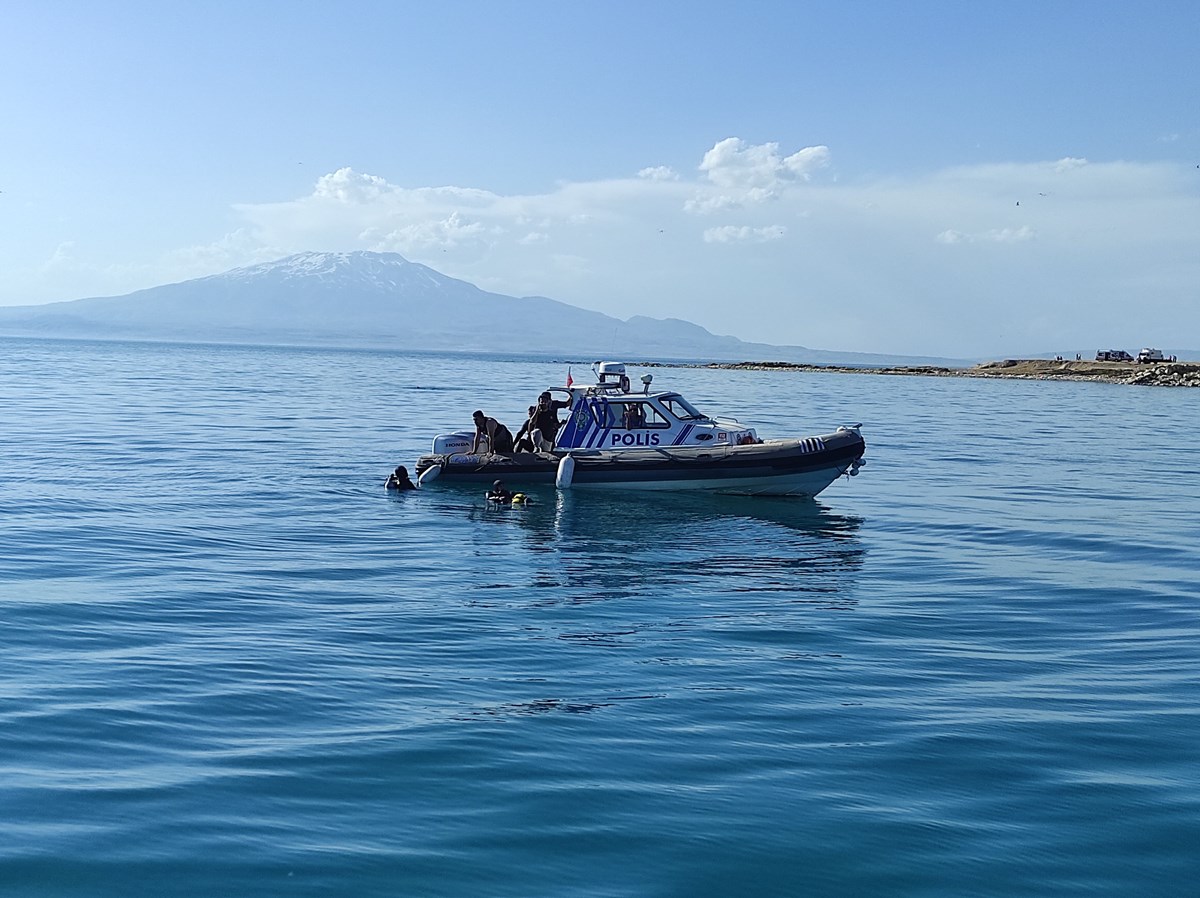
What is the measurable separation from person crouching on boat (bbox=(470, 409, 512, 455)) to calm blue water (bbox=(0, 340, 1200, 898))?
1748 mm

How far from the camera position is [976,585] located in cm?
1503

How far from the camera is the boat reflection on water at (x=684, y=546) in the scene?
47.9 ft

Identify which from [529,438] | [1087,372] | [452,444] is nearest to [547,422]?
[529,438]

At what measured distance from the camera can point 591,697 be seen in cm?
948

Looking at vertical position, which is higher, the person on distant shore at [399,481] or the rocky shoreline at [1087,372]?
the rocky shoreline at [1087,372]

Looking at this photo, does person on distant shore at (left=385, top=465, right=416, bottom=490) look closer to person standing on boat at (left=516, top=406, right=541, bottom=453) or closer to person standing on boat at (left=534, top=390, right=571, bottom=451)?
person standing on boat at (left=516, top=406, right=541, bottom=453)

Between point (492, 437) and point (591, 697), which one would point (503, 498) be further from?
point (591, 697)

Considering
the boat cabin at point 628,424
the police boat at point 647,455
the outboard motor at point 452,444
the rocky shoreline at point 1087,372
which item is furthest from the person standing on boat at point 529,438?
the rocky shoreline at point 1087,372

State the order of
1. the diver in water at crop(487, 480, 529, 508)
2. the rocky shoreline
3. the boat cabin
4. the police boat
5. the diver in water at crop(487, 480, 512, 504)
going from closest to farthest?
1. the diver in water at crop(487, 480, 529, 508)
2. the diver in water at crop(487, 480, 512, 504)
3. the police boat
4. the boat cabin
5. the rocky shoreline

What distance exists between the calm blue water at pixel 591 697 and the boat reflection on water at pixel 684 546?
99 mm

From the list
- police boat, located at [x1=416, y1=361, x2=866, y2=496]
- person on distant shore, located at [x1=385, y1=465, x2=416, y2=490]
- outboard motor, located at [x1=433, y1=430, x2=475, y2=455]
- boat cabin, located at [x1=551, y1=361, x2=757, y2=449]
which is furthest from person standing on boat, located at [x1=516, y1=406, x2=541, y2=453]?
person on distant shore, located at [x1=385, y1=465, x2=416, y2=490]

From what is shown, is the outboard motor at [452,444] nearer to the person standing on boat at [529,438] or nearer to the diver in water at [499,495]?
the person standing on boat at [529,438]

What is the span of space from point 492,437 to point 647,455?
10.2 feet

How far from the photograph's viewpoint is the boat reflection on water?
1460cm
